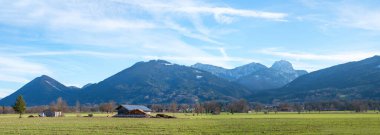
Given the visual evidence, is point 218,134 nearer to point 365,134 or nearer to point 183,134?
point 183,134

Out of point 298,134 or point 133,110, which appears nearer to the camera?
point 298,134

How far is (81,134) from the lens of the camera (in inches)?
1802

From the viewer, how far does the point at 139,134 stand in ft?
153

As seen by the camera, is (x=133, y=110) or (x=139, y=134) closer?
(x=139, y=134)

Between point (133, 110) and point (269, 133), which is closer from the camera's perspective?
point (269, 133)

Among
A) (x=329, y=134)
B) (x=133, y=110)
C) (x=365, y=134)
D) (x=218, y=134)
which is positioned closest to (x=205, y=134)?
(x=218, y=134)

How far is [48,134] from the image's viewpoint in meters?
46.4

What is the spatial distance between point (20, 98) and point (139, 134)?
12704 cm

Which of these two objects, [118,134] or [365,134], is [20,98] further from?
[365,134]

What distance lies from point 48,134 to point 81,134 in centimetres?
350

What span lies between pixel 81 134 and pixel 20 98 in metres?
126

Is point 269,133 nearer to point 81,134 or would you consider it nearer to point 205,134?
point 205,134

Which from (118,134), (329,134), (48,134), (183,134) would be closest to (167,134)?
(183,134)

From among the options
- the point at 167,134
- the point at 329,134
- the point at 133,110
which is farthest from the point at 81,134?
the point at 133,110
